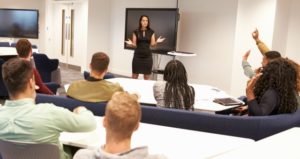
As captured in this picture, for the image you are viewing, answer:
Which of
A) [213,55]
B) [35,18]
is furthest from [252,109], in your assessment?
[35,18]

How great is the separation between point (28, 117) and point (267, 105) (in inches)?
77.2

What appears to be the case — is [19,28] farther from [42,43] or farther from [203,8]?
[203,8]

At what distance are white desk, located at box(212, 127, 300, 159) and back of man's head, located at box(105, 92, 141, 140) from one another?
488mm

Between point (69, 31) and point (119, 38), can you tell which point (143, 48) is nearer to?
point (119, 38)

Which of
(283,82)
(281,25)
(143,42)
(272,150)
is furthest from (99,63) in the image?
(281,25)

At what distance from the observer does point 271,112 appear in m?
3.00

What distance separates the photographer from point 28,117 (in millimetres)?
1935

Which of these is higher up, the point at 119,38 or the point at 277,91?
the point at 119,38

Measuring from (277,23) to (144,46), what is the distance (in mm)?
2396

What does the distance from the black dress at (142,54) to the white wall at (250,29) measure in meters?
1.69

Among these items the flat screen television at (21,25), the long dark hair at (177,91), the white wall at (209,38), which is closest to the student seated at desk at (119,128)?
the long dark hair at (177,91)

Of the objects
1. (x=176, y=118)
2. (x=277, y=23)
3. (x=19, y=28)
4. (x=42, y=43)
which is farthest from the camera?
(x=42, y=43)

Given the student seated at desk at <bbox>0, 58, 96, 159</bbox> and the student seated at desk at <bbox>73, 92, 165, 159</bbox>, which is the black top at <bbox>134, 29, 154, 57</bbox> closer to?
the student seated at desk at <bbox>0, 58, 96, 159</bbox>

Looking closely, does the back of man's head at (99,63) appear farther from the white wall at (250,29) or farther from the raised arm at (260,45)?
the white wall at (250,29)
